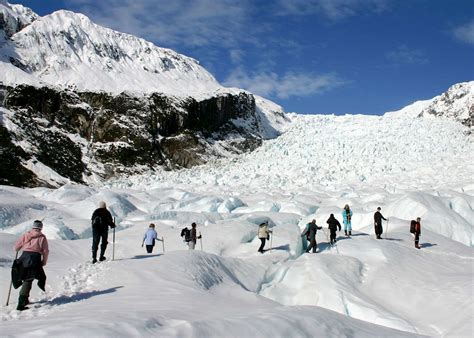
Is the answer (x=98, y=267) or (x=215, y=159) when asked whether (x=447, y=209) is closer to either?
(x=98, y=267)

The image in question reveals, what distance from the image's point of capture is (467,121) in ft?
256

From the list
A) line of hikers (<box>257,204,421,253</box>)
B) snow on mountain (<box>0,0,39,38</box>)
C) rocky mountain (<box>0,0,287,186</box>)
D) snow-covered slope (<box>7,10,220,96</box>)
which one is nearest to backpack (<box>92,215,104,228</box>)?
line of hikers (<box>257,204,421,253</box>)

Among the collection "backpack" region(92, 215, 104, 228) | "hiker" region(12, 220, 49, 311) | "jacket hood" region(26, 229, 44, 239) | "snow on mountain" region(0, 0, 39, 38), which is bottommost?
"hiker" region(12, 220, 49, 311)

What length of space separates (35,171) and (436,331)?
54287 mm

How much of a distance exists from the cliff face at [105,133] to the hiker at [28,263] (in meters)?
50.0

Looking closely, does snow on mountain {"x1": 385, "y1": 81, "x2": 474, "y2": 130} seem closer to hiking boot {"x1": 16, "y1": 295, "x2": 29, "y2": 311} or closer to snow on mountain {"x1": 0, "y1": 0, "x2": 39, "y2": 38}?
snow on mountain {"x1": 0, "y1": 0, "x2": 39, "y2": 38}

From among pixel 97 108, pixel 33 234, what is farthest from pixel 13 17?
pixel 33 234

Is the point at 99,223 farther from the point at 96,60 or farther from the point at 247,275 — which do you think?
the point at 96,60

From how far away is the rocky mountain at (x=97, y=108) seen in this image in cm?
6288

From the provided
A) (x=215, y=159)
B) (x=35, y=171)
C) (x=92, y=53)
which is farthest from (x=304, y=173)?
(x=92, y=53)

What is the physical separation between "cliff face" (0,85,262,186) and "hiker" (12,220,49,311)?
50.0m

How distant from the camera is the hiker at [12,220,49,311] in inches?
283

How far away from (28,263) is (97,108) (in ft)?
235

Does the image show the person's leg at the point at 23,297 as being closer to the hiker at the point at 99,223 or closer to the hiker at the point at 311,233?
A: the hiker at the point at 99,223
